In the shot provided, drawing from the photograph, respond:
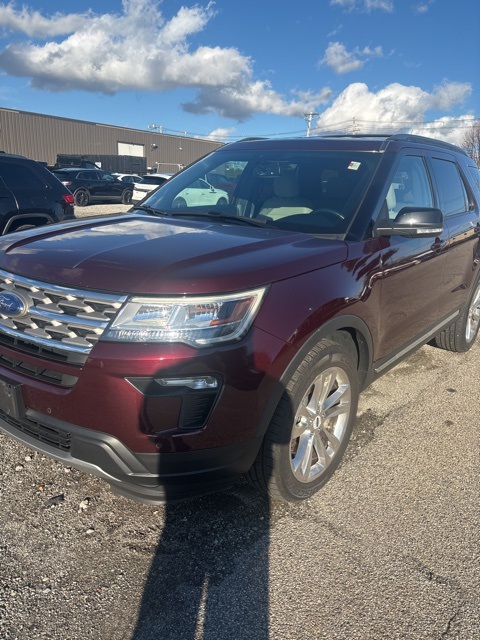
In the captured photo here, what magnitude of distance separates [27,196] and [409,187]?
541 centimetres

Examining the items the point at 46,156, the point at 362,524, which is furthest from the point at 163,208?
the point at 46,156

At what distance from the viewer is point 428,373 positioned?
4797mm

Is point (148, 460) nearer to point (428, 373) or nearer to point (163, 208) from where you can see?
point (163, 208)

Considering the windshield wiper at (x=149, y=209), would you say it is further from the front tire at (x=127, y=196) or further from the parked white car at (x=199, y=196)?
the front tire at (x=127, y=196)

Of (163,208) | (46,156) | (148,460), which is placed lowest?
(148,460)

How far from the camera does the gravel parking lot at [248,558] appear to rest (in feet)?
6.66

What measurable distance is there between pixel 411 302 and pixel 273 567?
203 centimetres

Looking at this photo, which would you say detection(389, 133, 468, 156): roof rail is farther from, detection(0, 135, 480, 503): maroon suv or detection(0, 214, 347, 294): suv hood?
detection(0, 214, 347, 294): suv hood

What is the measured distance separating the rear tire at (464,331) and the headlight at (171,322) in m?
3.48

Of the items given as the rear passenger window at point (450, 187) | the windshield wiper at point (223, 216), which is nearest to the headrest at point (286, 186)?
the windshield wiper at point (223, 216)

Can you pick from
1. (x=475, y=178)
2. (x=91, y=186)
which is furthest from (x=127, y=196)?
(x=475, y=178)

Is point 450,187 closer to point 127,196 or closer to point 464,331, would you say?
point 464,331

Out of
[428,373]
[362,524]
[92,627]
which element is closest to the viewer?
[92,627]

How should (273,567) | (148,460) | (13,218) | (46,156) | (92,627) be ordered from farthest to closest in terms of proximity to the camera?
(46,156)
(13,218)
(273,567)
(148,460)
(92,627)
